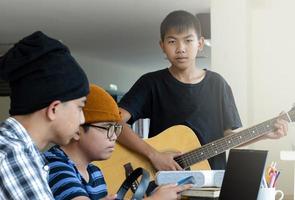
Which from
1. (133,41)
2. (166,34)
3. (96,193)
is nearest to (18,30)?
(133,41)

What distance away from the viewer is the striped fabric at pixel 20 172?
2.28 feet

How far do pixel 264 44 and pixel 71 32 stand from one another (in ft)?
9.49

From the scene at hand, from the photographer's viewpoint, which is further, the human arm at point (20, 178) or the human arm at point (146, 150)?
the human arm at point (146, 150)

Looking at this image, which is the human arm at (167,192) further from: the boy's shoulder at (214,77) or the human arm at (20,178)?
the boy's shoulder at (214,77)

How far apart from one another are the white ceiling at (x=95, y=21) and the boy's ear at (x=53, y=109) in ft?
6.55

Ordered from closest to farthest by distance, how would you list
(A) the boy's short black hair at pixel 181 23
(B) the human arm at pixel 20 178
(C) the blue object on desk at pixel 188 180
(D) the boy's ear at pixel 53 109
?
(B) the human arm at pixel 20 178, (D) the boy's ear at pixel 53 109, (C) the blue object on desk at pixel 188 180, (A) the boy's short black hair at pixel 181 23

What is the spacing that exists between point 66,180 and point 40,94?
0.68 ft

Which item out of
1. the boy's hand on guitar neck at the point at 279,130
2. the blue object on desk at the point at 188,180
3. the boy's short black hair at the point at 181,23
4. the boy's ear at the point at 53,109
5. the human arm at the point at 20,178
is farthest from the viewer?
the boy's short black hair at the point at 181,23

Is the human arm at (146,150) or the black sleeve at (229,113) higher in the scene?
the black sleeve at (229,113)

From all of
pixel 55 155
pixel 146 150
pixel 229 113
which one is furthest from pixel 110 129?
pixel 229 113

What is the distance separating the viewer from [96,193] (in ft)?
3.51

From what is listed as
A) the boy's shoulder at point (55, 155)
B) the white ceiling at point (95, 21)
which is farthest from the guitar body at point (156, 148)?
the white ceiling at point (95, 21)

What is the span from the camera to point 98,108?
111 cm

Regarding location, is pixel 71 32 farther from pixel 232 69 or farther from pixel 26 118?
pixel 26 118
